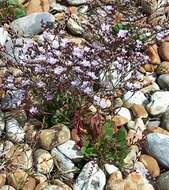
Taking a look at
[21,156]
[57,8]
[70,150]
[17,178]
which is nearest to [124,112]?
[70,150]

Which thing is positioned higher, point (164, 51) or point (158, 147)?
point (164, 51)

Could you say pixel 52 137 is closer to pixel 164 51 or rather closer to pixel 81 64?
pixel 81 64

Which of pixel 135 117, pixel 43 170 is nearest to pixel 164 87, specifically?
pixel 135 117

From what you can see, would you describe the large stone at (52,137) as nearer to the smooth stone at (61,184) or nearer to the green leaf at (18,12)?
the smooth stone at (61,184)

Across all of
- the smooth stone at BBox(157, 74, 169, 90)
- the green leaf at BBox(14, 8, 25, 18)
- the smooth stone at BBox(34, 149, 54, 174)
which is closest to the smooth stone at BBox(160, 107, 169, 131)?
the smooth stone at BBox(157, 74, 169, 90)

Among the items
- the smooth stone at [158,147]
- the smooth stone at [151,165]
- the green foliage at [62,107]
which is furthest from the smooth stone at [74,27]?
the smooth stone at [151,165]

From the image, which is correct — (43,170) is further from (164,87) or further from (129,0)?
(129,0)

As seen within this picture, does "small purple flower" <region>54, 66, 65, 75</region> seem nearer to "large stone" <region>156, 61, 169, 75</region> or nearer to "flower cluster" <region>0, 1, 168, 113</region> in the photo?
"flower cluster" <region>0, 1, 168, 113</region>
